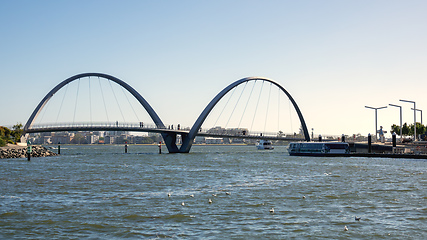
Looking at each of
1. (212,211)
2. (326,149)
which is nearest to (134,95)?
(326,149)

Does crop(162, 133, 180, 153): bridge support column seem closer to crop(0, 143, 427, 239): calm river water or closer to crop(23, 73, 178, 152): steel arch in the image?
crop(23, 73, 178, 152): steel arch

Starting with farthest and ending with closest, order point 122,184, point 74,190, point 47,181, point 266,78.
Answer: point 266,78
point 47,181
point 122,184
point 74,190

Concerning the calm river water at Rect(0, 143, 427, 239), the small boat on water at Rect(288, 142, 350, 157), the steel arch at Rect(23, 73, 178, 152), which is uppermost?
the steel arch at Rect(23, 73, 178, 152)

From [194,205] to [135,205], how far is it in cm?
300

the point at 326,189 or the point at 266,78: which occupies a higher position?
the point at 266,78

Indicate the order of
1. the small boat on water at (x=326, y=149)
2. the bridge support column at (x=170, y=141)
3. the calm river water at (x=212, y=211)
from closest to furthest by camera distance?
1. the calm river water at (x=212, y=211)
2. the small boat on water at (x=326, y=149)
3. the bridge support column at (x=170, y=141)

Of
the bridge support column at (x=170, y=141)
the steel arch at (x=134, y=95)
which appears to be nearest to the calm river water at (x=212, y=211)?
the bridge support column at (x=170, y=141)

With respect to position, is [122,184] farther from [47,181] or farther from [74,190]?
[47,181]

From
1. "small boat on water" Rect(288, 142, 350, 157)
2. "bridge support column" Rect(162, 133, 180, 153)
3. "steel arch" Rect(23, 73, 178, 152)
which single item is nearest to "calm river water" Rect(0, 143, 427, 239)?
"small boat on water" Rect(288, 142, 350, 157)

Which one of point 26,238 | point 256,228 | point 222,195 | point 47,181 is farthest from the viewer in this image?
point 47,181

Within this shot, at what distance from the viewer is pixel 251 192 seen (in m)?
30.0

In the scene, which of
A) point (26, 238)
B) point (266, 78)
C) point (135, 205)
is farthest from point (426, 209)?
point (266, 78)

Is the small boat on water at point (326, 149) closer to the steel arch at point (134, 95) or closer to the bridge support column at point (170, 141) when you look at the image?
the bridge support column at point (170, 141)

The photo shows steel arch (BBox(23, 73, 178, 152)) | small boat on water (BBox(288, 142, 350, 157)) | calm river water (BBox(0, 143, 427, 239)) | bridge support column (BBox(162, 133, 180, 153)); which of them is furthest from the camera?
steel arch (BBox(23, 73, 178, 152))
